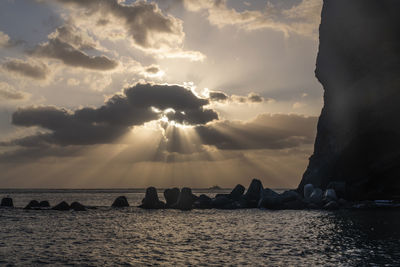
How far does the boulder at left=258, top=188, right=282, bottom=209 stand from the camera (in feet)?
211

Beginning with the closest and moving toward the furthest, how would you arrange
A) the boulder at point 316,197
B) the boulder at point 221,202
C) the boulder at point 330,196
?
the boulder at point 330,196, the boulder at point 316,197, the boulder at point 221,202

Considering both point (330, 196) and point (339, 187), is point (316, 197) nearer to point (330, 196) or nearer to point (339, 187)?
point (330, 196)

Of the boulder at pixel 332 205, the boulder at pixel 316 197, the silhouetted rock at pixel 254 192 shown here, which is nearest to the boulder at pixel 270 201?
the silhouetted rock at pixel 254 192

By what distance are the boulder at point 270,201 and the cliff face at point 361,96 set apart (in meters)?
17.5

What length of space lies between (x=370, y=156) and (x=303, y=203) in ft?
55.0

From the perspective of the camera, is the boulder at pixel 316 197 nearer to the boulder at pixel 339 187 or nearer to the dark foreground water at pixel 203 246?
the boulder at pixel 339 187

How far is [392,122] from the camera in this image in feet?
210

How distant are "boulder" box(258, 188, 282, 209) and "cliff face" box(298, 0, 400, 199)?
17501mm

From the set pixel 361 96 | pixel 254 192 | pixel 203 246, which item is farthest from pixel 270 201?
pixel 203 246

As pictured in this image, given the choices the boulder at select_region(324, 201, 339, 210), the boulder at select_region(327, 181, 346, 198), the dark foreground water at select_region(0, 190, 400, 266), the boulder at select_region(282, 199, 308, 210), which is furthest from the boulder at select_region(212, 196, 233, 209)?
the dark foreground water at select_region(0, 190, 400, 266)

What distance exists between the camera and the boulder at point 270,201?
64.2 m

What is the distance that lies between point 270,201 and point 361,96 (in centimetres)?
2708

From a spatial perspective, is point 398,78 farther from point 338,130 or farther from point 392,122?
point 338,130

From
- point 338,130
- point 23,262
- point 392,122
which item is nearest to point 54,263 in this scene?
point 23,262
